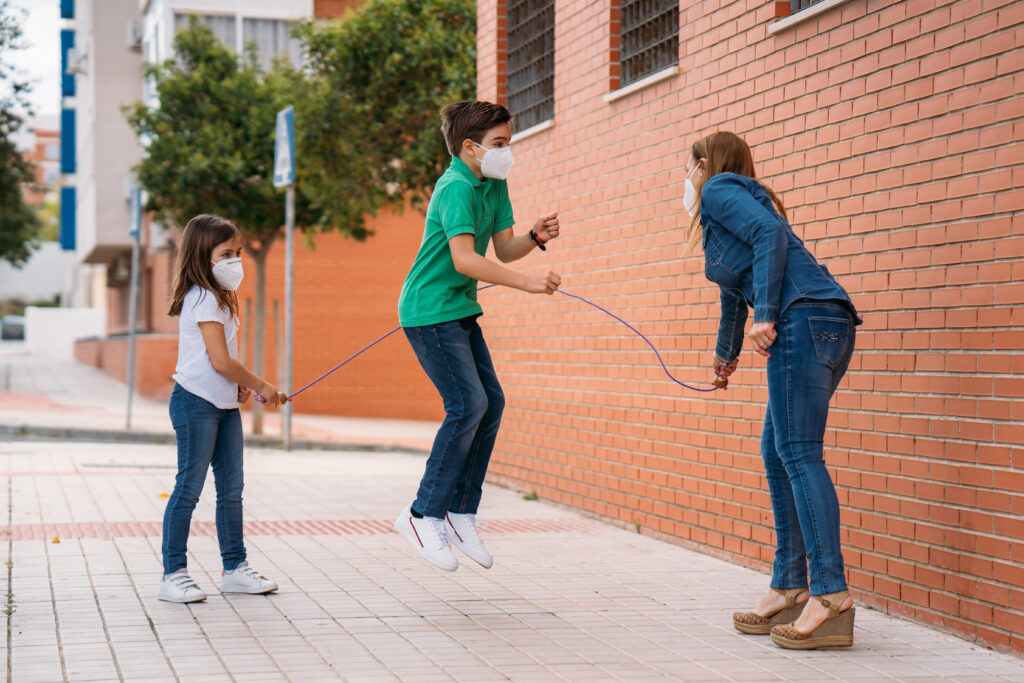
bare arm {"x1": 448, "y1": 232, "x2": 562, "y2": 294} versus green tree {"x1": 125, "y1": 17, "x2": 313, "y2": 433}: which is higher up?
green tree {"x1": 125, "y1": 17, "x2": 313, "y2": 433}

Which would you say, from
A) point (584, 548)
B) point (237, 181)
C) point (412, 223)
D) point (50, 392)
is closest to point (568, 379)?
point (584, 548)

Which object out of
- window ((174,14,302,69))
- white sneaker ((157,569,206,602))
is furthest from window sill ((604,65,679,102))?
window ((174,14,302,69))

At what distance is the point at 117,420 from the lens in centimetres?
1727

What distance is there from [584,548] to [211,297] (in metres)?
2.82

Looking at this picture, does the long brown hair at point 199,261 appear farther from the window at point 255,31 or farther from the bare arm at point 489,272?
the window at point 255,31

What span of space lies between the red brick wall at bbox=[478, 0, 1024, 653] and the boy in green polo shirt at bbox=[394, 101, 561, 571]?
1.53m

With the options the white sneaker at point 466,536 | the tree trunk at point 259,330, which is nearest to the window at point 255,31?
the tree trunk at point 259,330

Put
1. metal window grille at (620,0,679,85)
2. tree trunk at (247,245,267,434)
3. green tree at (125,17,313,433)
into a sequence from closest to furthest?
metal window grille at (620,0,679,85) < tree trunk at (247,245,267,434) < green tree at (125,17,313,433)

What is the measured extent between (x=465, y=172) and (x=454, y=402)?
37.3 inches

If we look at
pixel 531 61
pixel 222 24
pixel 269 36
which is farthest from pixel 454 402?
pixel 222 24

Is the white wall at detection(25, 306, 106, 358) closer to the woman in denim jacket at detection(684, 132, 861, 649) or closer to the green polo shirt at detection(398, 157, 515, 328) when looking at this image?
the green polo shirt at detection(398, 157, 515, 328)

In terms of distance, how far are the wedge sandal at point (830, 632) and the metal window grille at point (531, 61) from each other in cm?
557

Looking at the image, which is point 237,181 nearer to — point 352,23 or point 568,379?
point 352,23

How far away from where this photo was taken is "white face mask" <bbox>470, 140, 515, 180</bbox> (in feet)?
16.2
